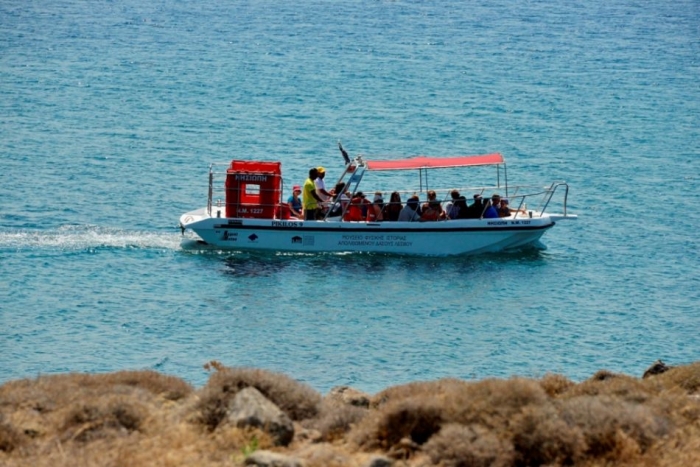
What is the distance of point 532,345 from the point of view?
26516 millimetres

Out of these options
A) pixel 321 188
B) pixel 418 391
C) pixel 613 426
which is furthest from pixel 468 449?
pixel 321 188

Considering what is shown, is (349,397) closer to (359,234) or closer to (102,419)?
(102,419)

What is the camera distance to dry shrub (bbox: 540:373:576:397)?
1722cm

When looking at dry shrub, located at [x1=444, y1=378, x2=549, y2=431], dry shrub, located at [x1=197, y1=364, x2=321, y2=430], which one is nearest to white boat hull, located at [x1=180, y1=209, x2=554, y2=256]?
dry shrub, located at [x1=197, y1=364, x2=321, y2=430]

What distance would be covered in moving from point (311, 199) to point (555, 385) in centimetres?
1660

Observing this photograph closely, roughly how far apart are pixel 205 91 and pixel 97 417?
47252 millimetres

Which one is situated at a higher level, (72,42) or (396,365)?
(72,42)

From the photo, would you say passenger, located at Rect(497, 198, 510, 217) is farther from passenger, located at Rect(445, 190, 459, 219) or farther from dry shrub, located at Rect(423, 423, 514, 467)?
dry shrub, located at Rect(423, 423, 514, 467)

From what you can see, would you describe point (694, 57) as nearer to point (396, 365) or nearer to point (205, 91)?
point (205, 91)

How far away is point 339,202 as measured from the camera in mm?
33531

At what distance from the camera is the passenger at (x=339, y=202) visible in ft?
110

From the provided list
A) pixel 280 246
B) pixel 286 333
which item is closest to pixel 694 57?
pixel 280 246

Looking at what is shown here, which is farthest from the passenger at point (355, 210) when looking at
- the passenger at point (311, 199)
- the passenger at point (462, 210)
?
the passenger at point (462, 210)

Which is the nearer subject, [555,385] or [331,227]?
[555,385]
